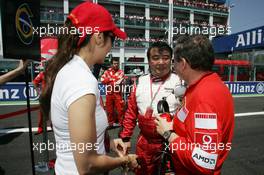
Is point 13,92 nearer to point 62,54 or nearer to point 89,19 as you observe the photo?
point 62,54

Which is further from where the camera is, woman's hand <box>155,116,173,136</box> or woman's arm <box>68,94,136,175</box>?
woman's hand <box>155,116,173,136</box>

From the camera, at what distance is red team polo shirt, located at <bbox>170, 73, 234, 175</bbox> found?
132 centimetres

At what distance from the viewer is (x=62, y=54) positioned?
48.2 inches

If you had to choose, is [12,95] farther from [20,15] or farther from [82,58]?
[82,58]

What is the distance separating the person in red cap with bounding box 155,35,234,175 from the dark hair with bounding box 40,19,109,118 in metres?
0.62

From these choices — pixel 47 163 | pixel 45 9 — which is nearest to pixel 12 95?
pixel 47 163

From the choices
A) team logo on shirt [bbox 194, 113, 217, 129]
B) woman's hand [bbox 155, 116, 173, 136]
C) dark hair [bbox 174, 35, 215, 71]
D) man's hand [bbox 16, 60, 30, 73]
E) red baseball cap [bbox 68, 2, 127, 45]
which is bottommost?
woman's hand [bbox 155, 116, 173, 136]

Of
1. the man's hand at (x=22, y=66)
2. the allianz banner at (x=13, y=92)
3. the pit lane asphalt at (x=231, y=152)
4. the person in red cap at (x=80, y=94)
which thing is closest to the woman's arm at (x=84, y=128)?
the person in red cap at (x=80, y=94)

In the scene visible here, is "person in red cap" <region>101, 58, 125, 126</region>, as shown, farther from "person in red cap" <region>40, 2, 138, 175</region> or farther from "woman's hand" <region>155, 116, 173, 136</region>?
"person in red cap" <region>40, 2, 138, 175</region>

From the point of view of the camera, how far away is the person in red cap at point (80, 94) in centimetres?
101

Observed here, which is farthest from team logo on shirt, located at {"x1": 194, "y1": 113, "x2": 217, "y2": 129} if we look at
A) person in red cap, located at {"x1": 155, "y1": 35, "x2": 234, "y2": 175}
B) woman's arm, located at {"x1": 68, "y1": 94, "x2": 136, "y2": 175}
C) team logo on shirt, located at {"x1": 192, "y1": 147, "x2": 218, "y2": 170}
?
woman's arm, located at {"x1": 68, "y1": 94, "x2": 136, "y2": 175}

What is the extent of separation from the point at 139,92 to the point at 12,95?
10003mm

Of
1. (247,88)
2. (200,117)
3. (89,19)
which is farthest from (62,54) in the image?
(247,88)

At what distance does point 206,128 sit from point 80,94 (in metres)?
0.76
